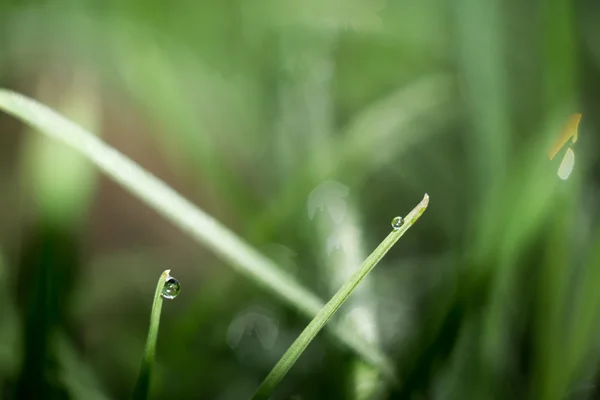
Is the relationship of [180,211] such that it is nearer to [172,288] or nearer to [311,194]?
[172,288]

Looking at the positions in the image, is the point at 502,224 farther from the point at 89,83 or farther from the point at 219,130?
the point at 89,83

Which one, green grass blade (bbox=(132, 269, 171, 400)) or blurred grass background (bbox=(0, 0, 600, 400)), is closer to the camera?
green grass blade (bbox=(132, 269, 171, 400))

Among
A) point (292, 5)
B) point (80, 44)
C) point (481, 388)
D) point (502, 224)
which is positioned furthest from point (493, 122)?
point (80, 44)

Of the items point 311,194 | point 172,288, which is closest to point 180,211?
point 172,288

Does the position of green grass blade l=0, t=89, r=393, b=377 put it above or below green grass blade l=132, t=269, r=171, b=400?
above

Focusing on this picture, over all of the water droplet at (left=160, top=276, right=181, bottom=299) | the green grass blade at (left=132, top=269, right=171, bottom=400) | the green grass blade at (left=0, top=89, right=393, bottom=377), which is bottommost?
the green grass blade at (left=132, top=269, right=171, bottom=400)

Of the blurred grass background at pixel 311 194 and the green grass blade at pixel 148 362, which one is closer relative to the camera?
the green grass blade at pixel 148 362
